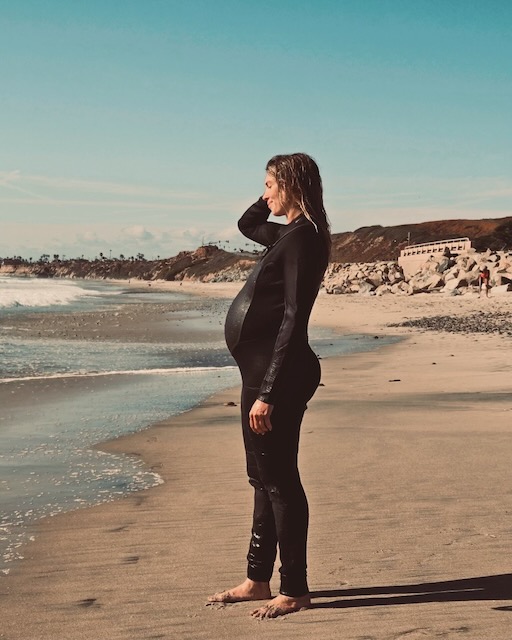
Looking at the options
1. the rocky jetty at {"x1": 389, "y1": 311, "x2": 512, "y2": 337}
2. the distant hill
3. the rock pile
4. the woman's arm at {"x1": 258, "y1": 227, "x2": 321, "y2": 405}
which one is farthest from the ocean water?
the distant hill

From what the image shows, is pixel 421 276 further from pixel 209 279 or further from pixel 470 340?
pixel 209 279

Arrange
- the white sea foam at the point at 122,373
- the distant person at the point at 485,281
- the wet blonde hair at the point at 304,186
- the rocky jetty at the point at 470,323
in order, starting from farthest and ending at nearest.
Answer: the distant person at the point at 485,281 < the rocky jetty at the point at 470,323 < the white sea foam at the point at 122,373 < the wet blonde hair at the point at 304,186

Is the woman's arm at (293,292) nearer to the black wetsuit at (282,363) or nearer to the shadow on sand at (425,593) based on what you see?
the black wetsuit at (282,363)

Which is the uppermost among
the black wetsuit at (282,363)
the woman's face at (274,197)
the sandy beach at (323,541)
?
the woman's face at (274,197)

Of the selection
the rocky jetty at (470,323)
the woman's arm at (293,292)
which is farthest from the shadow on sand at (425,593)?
the rocky jetty at (470,323)

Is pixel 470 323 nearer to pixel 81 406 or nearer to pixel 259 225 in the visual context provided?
pixel 81 406

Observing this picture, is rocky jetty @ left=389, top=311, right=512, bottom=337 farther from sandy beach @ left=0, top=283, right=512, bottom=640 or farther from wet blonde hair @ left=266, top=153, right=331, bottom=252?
wet blonde hair @ left=266, top=153, right=331, bottom=252

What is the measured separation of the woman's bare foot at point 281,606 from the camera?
339 cm

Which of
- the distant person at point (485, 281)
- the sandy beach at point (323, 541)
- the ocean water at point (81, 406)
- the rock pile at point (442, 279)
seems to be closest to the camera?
the sandy beach at point (323, 541)

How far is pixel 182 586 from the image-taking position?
12.3 ft

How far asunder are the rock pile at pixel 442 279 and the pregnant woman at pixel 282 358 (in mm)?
31720

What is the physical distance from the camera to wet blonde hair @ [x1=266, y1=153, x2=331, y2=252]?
3457 millimetres

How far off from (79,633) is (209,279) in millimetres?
131574

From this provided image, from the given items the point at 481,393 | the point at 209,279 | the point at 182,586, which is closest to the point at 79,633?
the point at 182,586
